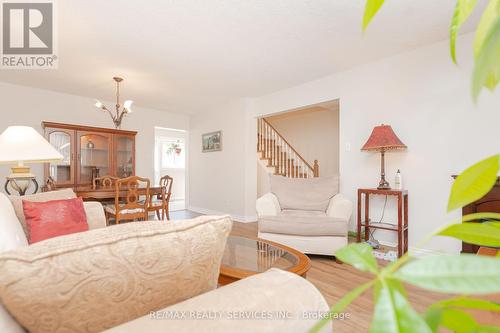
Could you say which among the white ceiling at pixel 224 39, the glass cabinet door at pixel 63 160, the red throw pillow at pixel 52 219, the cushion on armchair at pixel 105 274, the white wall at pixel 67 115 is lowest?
the red throw pillow at pixel 52 219

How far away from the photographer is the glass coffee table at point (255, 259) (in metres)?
1.27

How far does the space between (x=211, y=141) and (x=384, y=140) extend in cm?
367

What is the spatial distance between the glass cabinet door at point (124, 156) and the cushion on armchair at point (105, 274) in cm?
468

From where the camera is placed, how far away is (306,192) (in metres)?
3.31

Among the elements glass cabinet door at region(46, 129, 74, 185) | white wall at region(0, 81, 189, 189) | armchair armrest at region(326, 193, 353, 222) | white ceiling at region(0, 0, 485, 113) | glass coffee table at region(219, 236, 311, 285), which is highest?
white ceiling at region(0, 0, 485, 113)

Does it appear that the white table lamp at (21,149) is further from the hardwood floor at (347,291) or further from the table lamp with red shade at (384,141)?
the table lamp with red shade at (384,141)

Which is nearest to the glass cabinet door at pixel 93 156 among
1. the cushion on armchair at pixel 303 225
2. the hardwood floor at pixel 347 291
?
the cushion on armchair at pixel 303 225

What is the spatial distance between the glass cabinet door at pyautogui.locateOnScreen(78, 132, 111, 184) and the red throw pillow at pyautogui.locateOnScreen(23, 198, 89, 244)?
115 inches

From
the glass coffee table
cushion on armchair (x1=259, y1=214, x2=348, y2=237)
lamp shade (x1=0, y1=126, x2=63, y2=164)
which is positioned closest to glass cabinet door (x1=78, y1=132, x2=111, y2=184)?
lamp shade (x1=0, y1=126, x2=63, y2=164)

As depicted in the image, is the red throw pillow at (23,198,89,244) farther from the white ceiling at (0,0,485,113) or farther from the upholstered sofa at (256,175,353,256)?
the upholstered sofa at (256,175,353,256)

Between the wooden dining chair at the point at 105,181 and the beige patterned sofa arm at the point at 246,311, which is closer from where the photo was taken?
the beige patterned sofa arm at the point at 246,311

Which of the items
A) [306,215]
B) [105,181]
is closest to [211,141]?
[105,181]

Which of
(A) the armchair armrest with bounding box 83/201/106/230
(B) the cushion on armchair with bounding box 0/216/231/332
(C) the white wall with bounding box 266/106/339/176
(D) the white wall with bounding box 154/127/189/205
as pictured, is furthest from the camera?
(D) the white wall with bounding box 154/127/189/205

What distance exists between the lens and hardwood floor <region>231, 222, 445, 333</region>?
1.65 metres
